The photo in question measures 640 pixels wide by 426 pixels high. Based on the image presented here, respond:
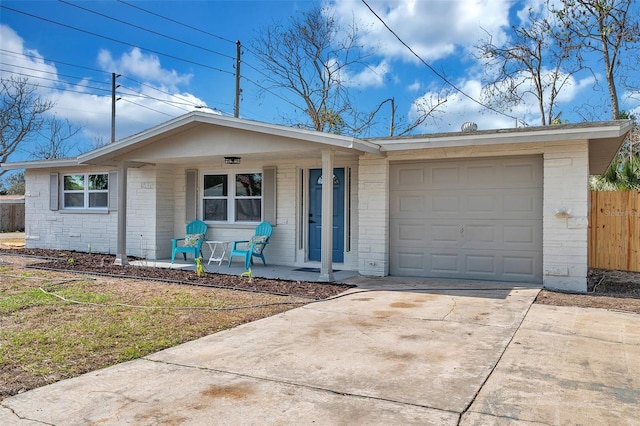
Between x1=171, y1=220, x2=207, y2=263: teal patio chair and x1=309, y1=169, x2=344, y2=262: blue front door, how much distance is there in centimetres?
259

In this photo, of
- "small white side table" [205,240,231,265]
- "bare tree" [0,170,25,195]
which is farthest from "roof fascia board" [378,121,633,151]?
"bare tree" [0,170,25,195]

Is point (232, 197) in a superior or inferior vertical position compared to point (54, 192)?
inferior

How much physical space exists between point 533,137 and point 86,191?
1131 cm

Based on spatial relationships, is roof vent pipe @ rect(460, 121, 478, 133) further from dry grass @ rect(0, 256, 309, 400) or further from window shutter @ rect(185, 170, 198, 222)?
window shutter @ rect(185, 170, 198, 222)

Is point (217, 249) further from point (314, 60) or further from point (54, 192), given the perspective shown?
point (314, 60)

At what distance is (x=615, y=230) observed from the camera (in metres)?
10.6

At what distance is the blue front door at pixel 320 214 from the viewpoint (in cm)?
1006

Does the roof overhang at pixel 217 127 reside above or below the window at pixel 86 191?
above

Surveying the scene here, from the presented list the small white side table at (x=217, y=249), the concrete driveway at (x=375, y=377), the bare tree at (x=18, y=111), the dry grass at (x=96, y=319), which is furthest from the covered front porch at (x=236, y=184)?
the bare tree at (x=18, y=111)

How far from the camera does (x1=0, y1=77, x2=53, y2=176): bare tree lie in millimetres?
26969

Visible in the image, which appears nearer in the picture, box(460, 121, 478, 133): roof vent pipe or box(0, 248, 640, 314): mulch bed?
box(0, 248, 640, 314): mulch bed

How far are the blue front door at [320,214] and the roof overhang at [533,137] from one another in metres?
1.69

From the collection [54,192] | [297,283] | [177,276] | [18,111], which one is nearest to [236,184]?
[177,276]

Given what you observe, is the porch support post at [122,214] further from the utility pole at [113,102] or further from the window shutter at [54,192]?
the utility pole at [113,102]
